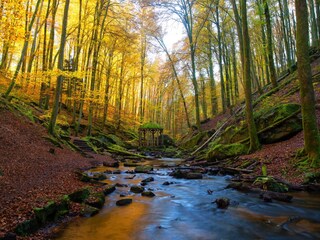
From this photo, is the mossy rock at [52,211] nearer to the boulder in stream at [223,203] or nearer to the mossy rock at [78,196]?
the mossy rock at [78,196]

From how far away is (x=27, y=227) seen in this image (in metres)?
4.77

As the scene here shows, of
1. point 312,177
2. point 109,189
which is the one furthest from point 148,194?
point 312,177

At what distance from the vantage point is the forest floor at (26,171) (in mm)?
5453

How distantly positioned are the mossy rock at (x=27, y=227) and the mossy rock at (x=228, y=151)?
10.5 meters

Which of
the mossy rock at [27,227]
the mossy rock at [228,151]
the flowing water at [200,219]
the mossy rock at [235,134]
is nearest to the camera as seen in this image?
the mossy rock at [27,227]

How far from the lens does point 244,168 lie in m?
10.7

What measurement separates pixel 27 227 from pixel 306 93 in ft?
28.9

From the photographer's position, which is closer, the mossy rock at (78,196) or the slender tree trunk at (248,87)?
the mossy rock at (78,196)

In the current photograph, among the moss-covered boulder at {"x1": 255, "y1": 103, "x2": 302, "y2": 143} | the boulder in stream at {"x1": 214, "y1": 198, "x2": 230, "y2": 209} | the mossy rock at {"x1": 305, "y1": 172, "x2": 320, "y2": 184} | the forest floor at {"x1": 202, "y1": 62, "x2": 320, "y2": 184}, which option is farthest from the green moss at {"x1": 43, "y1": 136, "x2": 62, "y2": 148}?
the mossy rock at {"x1": 305, "y1": 172, "x2": 320, "y2": 184}

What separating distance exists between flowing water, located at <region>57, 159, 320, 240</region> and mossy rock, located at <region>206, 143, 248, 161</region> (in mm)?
5132

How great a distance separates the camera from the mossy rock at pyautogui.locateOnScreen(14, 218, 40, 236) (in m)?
4.58

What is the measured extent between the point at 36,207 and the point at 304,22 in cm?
982

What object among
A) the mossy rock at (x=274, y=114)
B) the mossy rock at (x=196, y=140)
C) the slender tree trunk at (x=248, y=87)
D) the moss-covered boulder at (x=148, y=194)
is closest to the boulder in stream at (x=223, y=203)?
the moss-covered boulder at (x=148, y=194)

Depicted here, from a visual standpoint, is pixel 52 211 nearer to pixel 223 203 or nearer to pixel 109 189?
pixel 109 189
